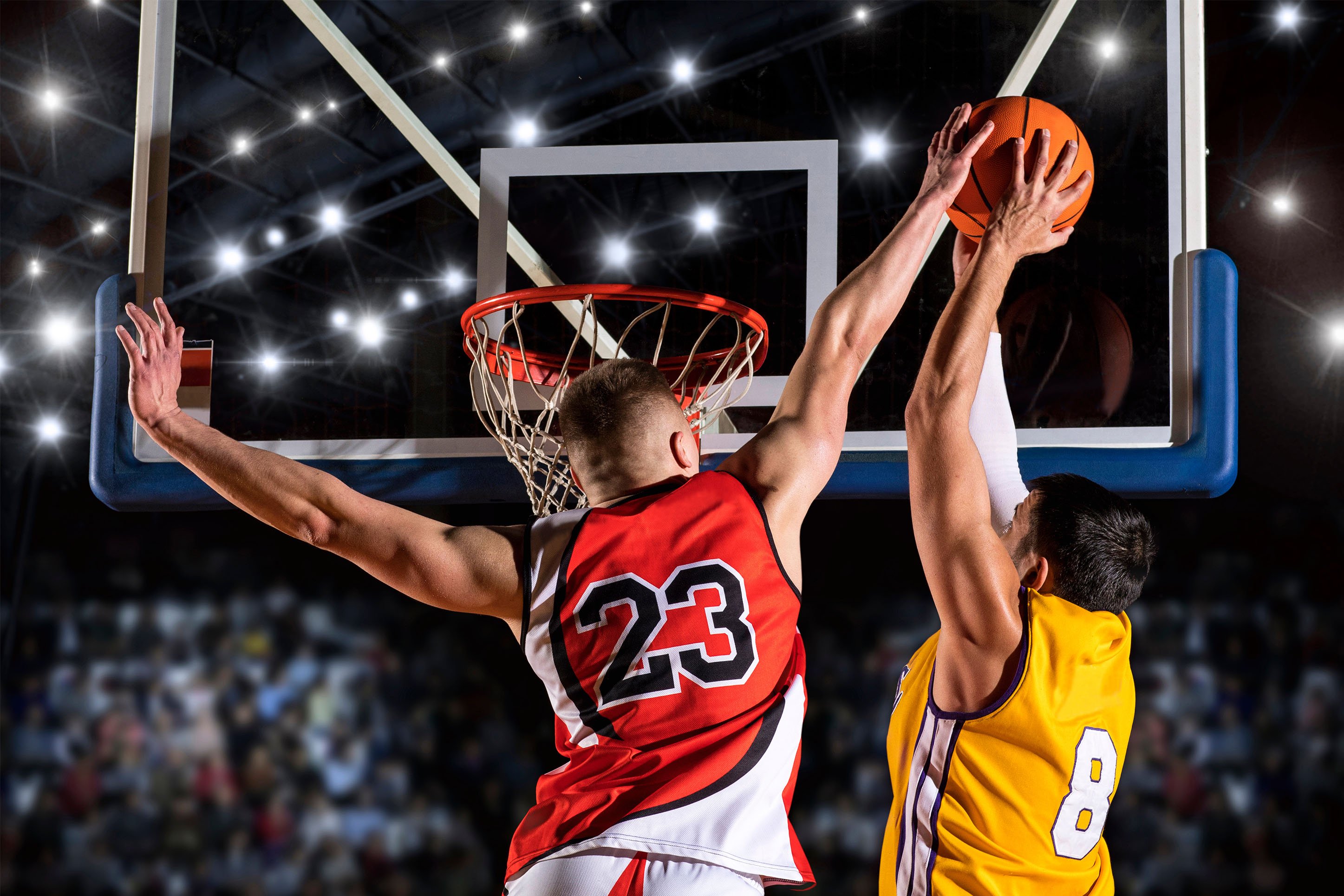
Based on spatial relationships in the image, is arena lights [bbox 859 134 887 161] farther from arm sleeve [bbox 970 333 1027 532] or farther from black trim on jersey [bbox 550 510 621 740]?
black trim on jersey [bbox 550 510 621 740]

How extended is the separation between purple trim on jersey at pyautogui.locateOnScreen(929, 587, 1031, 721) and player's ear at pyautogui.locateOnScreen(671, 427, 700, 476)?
0.60 meters

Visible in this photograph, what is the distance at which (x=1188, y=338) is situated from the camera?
231 cm

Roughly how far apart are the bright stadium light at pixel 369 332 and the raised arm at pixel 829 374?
2.81 m

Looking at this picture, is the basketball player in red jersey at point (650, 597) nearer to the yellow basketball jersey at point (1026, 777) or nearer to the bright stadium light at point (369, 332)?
the yellow basketball jersey at point (1026, 777)

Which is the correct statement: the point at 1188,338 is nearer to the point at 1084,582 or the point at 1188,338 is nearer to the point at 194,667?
the point at 1084,582

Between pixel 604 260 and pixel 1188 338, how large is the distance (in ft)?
5.71

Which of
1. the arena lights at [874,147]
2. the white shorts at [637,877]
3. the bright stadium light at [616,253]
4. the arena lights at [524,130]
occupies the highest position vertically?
the arena lights at [524,130]

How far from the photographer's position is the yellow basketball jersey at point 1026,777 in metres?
1.56

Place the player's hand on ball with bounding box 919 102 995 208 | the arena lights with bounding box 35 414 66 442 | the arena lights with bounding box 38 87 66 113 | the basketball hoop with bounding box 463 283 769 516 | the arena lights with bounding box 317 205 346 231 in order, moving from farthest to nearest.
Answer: the arena lights with bounding box 35 414 66 442, the arena lights with bounding box 38 87 66 113, the arena lights with bounding box 317 205 346 231, the basketball hoop with bounding box 463 283 769 516, the player's hand on ball with bounding box 919 102 995 208

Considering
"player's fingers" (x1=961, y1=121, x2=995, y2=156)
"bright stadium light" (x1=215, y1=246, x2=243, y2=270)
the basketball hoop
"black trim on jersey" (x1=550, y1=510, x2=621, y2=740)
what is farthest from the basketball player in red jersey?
"bright stadium light" (x1=215, y1=246, x2=243, y2=270)

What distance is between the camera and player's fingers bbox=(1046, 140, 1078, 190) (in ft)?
5.73

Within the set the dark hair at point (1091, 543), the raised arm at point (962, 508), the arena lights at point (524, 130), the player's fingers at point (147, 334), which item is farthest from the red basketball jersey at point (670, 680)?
the arena lights at point (524, 130)

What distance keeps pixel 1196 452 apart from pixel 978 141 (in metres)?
1.02

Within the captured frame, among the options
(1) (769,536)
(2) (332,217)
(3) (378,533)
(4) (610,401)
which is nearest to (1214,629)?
(1) (769,536)
